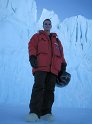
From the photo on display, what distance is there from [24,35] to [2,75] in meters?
4.88

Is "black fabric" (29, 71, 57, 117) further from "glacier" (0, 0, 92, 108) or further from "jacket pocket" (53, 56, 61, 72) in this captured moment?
"glacier" (0, 0, 92, 108)

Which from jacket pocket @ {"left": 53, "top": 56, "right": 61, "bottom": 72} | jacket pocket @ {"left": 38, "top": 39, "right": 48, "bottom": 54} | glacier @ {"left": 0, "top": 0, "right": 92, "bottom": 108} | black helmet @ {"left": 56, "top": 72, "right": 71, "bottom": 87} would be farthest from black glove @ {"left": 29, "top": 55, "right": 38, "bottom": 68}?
glacier @ {"left": 0, "top": 0, "right": 92, "bottom": 108}

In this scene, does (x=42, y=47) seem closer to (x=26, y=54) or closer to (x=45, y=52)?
(x=45, y=52)

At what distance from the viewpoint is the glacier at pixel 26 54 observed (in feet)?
51.2

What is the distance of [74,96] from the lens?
17188mm

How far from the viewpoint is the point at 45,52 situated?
302 cm

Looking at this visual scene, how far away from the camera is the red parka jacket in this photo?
9.82ft

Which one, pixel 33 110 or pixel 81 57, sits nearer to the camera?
pixel 33 110

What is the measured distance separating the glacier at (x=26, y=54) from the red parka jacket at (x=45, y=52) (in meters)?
9.06

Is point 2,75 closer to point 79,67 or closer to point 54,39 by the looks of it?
point 79,67

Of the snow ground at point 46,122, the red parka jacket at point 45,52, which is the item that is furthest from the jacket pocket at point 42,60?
the snow ground at point 46,122

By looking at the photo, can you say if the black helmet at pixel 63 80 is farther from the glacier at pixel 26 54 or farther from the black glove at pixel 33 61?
the glacier at pixel 26 54

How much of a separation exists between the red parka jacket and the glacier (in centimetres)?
906

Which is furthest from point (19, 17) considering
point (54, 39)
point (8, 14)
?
point (54, 39)
